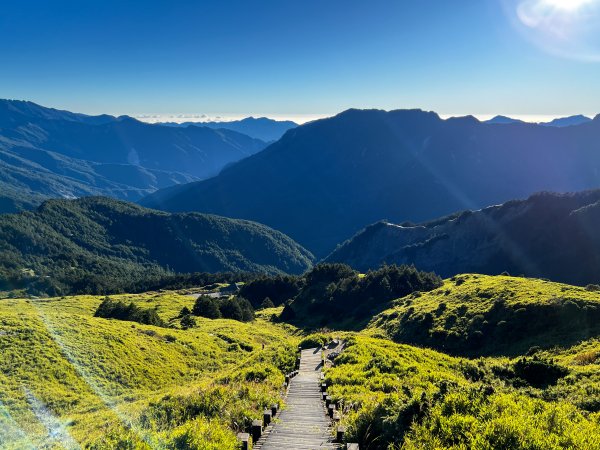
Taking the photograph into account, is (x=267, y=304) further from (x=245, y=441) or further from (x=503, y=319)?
(x=245, y=441)

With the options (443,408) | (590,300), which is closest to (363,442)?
(443,408)

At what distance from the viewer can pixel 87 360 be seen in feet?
137

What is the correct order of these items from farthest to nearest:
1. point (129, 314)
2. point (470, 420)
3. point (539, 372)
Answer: point (129, 314) < point (539, 372) < point (470, 420)

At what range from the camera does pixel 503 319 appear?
46.8 meters

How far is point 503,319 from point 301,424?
38998mm

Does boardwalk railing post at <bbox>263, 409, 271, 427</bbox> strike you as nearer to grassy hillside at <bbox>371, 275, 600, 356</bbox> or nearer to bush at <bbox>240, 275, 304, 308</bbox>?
grassy hillside at <bbox>371, 275, 600, 356</bbox>

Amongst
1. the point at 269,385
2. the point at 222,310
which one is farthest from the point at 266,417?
the point at 222,310

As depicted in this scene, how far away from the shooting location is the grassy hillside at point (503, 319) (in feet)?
132

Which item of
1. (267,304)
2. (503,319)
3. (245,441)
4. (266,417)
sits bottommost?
(267,304)

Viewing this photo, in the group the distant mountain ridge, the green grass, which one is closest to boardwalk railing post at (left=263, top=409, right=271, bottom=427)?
the green grass

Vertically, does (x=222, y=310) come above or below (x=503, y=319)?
below

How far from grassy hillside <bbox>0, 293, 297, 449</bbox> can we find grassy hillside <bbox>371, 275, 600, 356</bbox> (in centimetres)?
2149

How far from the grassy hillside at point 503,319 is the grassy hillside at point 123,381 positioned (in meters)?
21.5

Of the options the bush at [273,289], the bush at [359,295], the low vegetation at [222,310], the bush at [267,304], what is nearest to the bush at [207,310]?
the low vegetation at [222,310]
